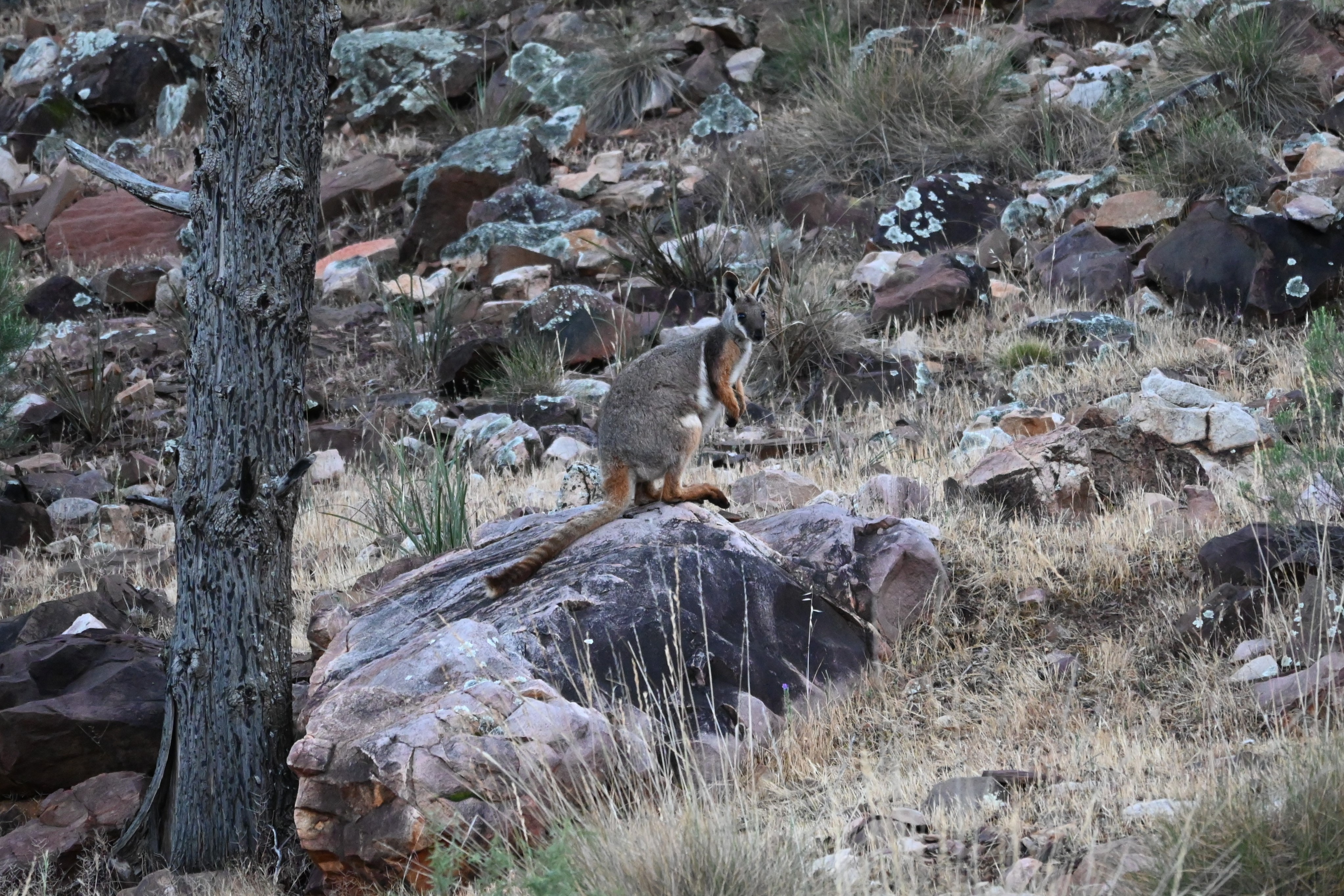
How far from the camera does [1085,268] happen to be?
1234 centimetres

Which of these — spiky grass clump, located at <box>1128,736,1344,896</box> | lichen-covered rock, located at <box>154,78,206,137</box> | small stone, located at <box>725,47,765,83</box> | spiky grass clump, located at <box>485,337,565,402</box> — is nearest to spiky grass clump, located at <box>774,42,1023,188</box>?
small stone, located at <box>725,47,765,83</box>

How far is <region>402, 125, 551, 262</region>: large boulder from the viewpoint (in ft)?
52.6

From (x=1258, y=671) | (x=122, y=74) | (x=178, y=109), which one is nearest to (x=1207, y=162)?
(x=1258, y=671)

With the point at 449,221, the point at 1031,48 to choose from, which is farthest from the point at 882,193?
the point at 449,221

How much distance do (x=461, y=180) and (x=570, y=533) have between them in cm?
1080

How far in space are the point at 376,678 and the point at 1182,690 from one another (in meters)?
3.53

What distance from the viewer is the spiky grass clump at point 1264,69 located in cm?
1398

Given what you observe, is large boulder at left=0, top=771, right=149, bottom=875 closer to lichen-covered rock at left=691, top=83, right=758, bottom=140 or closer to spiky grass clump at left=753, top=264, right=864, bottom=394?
spiky grass clump at left=753, top=264, right=864, bottom=394

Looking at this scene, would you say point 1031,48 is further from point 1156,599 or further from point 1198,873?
point 1198,873

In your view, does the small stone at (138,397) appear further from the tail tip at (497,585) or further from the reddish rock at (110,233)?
the tail tip at (497,585)

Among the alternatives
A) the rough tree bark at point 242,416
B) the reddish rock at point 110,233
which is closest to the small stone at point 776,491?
the rough tree bark at point 242,416

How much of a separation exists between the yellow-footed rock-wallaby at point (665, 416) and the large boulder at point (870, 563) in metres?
0.57

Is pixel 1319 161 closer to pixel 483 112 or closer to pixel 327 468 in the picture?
pixel 327 468

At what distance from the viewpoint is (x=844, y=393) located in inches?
456
